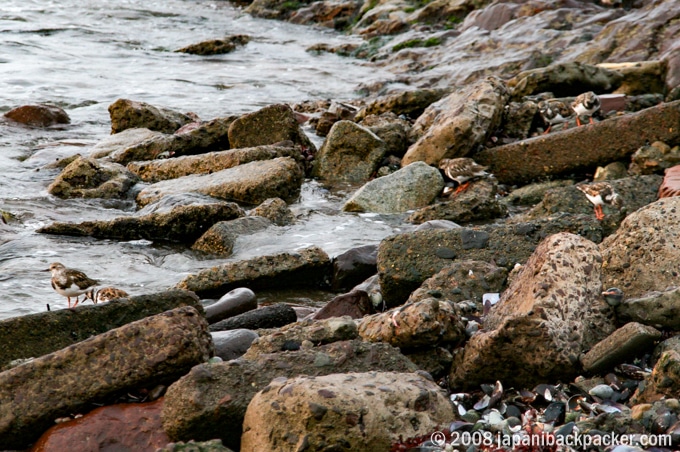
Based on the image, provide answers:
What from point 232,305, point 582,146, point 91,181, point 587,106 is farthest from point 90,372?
point 587,106

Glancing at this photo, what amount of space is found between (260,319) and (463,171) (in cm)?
462

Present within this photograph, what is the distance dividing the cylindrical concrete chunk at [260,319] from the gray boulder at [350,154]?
228 inches

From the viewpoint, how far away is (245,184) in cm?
1117

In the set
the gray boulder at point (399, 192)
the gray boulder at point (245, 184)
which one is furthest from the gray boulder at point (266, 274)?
the gray boulder at point (245, 184)

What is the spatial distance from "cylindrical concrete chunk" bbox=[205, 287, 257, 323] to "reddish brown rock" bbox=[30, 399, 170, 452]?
214cm

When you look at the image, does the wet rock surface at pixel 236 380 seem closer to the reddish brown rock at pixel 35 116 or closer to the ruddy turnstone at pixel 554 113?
the ruddy turnstone at pixel 554 113

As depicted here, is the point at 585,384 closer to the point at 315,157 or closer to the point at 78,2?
the point at 315,157

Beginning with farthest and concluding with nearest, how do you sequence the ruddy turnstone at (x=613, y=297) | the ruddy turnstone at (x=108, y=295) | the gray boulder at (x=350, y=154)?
the gray boulder at (x=350, y=154), the ruddy turnstone at (x=108, y=295), the ruddy turnstone at (x=613, y=297)

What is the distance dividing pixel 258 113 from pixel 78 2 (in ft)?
79.4

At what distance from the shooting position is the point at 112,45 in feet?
87.2

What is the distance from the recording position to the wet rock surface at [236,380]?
4.35 m

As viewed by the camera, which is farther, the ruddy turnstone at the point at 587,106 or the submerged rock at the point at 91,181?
the submerged rock at the point at 91,181

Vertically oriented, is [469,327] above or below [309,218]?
above

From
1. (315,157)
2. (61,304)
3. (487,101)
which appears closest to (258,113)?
(315,157)
